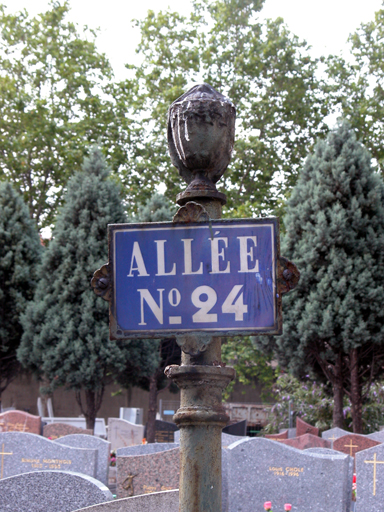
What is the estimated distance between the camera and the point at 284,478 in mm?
6699

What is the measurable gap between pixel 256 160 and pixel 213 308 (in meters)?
19.7

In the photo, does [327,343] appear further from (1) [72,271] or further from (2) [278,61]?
(2) [278,61]

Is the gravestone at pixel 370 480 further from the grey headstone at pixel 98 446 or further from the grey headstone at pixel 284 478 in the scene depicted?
the grey headstone at pixel 98 446

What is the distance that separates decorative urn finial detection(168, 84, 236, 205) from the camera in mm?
2471

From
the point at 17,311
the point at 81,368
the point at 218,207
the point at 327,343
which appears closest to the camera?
the point at 218,207

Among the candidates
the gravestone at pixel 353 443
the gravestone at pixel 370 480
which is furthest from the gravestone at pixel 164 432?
the gravestone at pixel 370 480

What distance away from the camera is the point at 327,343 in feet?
38.5

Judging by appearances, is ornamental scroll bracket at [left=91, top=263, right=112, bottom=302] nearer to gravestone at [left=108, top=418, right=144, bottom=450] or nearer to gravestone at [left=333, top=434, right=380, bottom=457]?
gravestone at [left=333, top=434, right=380, bottom=457]

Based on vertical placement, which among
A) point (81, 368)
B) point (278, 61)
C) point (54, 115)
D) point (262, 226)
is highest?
point (278, 61)

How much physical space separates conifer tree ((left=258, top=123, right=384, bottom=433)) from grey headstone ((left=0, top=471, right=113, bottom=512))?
24.7 feet

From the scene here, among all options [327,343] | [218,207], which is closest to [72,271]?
[327,343]

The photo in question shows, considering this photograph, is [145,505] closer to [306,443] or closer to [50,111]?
[306,443]

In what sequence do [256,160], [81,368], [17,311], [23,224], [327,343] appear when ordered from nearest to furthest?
1. [327,343]
2. [81,368]
3. [17,311]
4. [23,224]
5. [256,160]

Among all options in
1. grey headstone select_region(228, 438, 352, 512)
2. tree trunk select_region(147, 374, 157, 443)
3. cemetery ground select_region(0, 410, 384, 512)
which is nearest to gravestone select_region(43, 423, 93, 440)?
cemetery ground select_region(0, 410, 384, 512)
